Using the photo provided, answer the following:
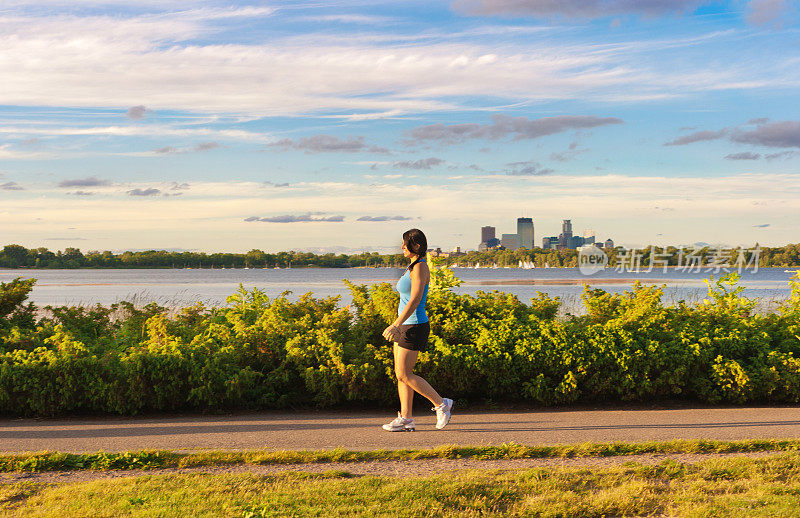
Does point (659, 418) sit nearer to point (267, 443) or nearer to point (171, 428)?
point (267, 443)

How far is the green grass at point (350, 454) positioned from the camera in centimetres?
555

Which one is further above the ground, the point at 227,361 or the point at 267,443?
the point at 227,361

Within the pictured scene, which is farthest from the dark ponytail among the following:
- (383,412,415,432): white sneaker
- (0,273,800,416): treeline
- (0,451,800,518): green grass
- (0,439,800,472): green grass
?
(0,451,800,518): green grass

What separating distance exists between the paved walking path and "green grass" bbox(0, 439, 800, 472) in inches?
12.2

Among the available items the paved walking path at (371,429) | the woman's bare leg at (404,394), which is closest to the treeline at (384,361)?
the paved walking path at (371,429)

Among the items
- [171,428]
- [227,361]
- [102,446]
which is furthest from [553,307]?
[102,446]

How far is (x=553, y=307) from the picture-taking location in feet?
30.2

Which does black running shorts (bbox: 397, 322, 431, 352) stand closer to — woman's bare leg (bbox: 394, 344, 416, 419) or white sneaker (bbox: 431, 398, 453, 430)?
woman's bare leg (bbox: 394, 344, 416, 419)

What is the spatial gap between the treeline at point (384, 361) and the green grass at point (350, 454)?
1.67m

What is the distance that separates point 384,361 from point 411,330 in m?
1.05

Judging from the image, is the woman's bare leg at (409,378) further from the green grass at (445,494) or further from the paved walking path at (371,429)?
the green grass at (445,494)

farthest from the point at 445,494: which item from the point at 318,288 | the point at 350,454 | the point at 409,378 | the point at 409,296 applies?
the point at 318,288

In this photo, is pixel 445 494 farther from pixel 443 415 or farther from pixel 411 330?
pixel 411 330

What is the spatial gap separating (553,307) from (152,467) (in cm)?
552
